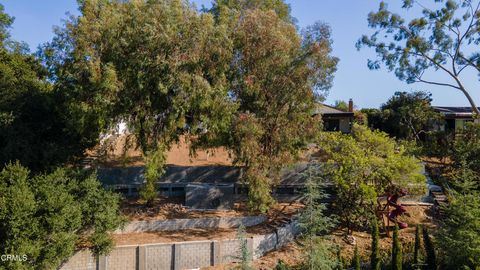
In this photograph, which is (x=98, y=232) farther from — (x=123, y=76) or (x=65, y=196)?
(x=123, y=76)

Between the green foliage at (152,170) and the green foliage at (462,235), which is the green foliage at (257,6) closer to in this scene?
the green foliage at (152,170)

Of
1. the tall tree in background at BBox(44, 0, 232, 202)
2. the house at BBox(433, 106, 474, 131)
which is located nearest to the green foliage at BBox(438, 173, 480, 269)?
the tall tree in background at BBox(44, 0, 232, 202)

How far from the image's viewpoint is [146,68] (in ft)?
48.9

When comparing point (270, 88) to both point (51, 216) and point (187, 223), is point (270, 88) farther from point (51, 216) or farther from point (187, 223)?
point (51, 216)

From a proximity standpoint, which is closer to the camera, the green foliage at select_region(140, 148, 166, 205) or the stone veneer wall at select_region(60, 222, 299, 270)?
the stone veneer wall at select_region(60, 222, 299, 270)

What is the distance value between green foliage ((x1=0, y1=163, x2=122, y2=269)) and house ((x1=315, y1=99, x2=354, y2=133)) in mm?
21103

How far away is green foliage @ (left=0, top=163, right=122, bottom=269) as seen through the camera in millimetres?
11188

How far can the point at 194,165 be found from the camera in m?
21.7

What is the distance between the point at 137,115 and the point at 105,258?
567cm

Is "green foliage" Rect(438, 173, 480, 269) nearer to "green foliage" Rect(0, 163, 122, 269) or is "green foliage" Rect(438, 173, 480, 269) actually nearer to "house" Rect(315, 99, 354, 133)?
"green foliage" Rect(0, 163, 122, 269)

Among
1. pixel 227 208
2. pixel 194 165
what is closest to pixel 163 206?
pixel 227 208

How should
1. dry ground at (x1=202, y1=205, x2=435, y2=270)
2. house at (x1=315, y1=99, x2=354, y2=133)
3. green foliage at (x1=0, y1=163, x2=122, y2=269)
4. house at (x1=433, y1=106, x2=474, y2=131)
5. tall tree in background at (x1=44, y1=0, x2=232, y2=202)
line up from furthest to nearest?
1. house at (x1=315, y1=99, x2=354, y2=133)
2. house at (x1=433, y1=106, x2=474, y2=131)
3. dry ground at (x1=202, y1=205, x2=435, y2=270)
4. tall tree in background at (x1=44, y1=0, x2=232, y2=202)
5. green foliage at (x1=0, y1=163, x2=122, y2=269)

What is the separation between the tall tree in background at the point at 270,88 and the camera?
15750 mm

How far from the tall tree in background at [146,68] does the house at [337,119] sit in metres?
16.8
